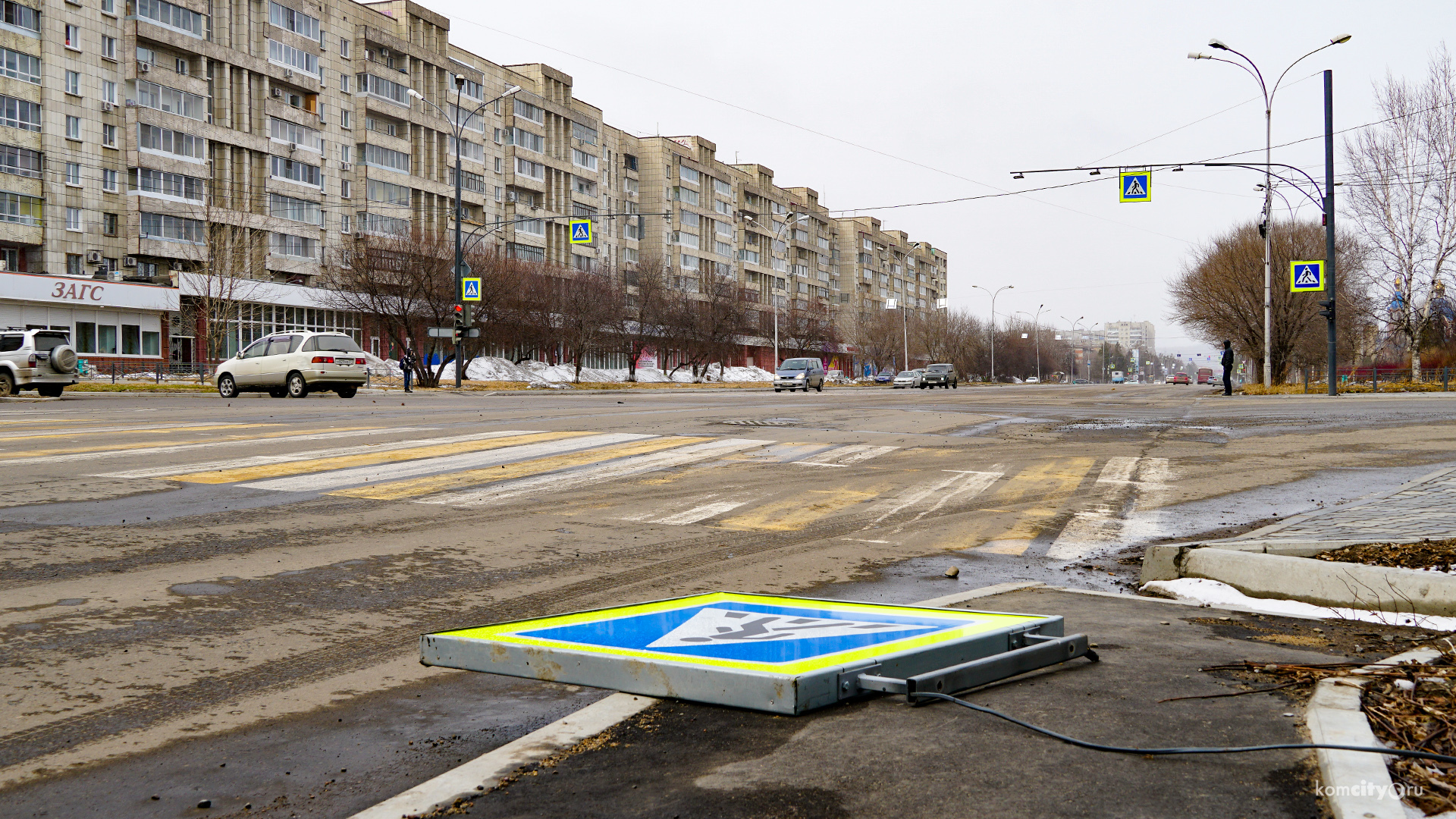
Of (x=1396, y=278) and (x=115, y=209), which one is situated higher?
(x=115, y=209)

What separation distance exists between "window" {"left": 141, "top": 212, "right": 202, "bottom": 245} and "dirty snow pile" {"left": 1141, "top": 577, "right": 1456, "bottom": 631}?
6061cm

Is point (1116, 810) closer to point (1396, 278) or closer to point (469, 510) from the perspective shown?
point (469, 510)

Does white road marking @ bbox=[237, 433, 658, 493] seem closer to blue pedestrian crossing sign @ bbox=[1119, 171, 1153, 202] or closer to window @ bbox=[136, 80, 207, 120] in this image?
blue pedestrian crossing sign @ bbox=[1119, 171, 1153, 202]

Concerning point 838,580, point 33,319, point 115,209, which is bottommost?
point 838,580

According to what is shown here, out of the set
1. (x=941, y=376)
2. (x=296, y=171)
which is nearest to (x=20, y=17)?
(x=296, y=171)

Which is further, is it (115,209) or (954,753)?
(115,209)

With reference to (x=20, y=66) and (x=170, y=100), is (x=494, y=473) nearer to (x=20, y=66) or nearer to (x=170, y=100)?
(x=20, y=66)

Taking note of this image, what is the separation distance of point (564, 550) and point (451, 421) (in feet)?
35.7

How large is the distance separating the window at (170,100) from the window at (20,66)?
4684 mm

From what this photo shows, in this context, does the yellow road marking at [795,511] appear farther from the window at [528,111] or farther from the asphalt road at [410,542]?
the window at [528,111]

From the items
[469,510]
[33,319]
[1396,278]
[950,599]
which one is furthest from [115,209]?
[1396,278]

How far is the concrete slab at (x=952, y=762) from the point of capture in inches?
108

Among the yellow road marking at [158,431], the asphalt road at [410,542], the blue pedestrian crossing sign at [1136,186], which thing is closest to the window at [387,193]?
the blue pedestrian crossing sign at [1136,186]

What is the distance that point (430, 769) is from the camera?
3.21 m
